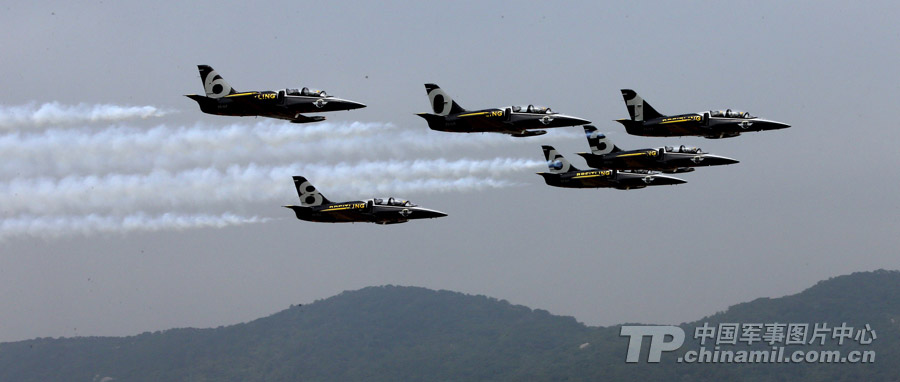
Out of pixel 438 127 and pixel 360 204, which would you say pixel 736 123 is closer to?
pixel 438 127

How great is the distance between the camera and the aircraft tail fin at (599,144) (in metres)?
123

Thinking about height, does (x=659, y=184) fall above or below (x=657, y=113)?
below

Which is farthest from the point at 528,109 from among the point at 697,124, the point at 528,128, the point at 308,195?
the point at 308,195

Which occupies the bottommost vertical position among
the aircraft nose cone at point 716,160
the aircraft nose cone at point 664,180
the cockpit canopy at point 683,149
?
the aircraft nose cone at point 664,180

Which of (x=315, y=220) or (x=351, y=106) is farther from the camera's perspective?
(x=315, y=220)

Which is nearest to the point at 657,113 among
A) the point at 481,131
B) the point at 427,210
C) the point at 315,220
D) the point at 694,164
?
the point at 694,164

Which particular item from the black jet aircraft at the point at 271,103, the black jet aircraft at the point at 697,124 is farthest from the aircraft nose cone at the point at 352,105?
the black jet aircraft at the point at 697,124

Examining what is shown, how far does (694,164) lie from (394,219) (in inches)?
1294

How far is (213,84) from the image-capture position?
105688 millimetres

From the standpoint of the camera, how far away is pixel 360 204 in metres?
107

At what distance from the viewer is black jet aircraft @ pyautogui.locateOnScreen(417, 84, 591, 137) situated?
354ft

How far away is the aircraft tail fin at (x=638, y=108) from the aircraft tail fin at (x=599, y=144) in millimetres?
6054

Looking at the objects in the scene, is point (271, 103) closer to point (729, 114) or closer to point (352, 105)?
point (352, 105)

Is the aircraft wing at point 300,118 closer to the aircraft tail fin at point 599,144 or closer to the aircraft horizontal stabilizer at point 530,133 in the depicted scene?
the aircraft horizontal stabilizer at point 530,133
